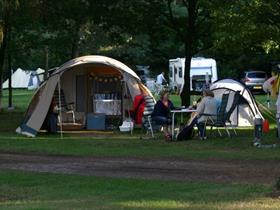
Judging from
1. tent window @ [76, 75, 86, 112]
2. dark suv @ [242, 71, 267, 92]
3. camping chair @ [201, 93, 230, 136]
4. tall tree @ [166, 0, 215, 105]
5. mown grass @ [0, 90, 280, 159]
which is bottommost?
mown grass @ [0, 90, 280, 159]

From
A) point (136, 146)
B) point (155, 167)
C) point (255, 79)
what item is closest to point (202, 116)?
point (136, 146)

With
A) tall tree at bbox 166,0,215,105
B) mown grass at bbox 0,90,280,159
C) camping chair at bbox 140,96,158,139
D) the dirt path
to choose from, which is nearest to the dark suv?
tall tree at bbox 166,0,215,105

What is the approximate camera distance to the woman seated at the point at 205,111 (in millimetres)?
19219

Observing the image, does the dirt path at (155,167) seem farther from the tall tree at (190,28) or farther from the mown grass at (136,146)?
the tall tree at (190,28)

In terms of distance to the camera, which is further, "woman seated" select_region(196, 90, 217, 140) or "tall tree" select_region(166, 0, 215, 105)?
"tall tree" select_region(166, 0, 215, 105)

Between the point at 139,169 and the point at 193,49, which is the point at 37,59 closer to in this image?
the point at 193,49

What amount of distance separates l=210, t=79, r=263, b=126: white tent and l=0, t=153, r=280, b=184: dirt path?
9.16 metres

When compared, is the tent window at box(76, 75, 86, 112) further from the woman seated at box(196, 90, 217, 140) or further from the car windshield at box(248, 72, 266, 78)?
the car windshield at box(248, 72, 266, 78)

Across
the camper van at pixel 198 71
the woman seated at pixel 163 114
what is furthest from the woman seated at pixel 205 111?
the camper van at pixel 198 71

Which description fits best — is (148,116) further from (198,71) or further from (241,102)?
(198,71)

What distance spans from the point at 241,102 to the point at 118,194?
14.0 meters

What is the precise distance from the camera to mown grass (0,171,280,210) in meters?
8.65

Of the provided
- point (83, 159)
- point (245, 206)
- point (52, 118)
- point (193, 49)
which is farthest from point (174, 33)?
point (245, 206)

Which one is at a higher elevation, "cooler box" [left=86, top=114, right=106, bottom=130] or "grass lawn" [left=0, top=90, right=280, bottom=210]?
"cooler box" [left=86, top=114, right=106, bottom=130]
